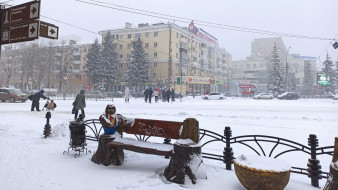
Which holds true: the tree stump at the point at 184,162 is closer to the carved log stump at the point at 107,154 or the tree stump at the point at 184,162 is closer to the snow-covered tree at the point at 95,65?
the carved log stump at the point at 107,154

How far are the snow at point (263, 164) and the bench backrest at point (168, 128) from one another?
0.94 meters

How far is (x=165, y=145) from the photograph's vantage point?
194 inches

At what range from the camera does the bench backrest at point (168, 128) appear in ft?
14.6

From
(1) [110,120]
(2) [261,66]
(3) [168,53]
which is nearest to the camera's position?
(1) [110,120]

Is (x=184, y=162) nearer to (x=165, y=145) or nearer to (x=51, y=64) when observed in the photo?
(x=165, y=145)

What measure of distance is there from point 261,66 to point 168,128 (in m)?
110

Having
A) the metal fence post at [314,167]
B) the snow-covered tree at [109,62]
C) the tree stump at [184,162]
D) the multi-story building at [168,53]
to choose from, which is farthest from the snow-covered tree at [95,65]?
the metal fence post at [314,167]

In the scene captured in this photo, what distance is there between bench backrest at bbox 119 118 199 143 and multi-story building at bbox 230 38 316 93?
89.2 m

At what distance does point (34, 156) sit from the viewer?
5.62 meters

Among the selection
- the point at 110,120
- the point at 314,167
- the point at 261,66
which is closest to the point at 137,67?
the point at 110,120

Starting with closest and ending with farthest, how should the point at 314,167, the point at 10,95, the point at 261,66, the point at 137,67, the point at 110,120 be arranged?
1. the point at 314,167
2. the point at 110,120
3. the point at 10,95
4. the point at 137,67
5. the point at 261,66

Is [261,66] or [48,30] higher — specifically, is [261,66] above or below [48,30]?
above

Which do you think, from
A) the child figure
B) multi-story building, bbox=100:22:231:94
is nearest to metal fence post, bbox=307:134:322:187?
the child figure

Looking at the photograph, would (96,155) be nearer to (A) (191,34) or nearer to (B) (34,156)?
(B) (34,156)
